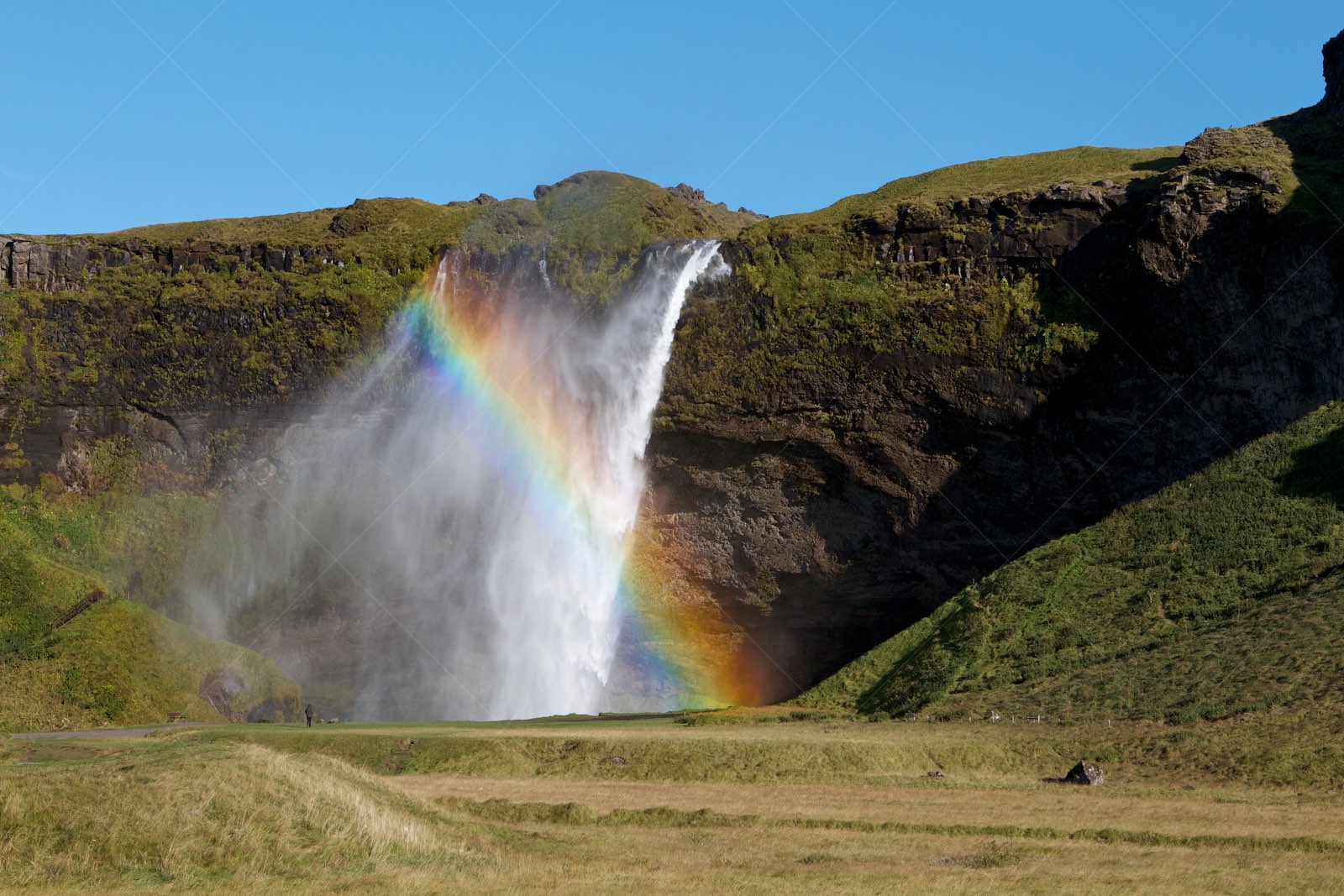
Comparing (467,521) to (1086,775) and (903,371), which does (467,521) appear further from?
(1086,775)

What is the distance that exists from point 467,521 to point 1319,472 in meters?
35.9

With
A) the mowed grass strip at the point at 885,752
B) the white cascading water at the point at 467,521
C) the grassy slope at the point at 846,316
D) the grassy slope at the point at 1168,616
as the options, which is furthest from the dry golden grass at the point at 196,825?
the grassy slope at the point at 846,316

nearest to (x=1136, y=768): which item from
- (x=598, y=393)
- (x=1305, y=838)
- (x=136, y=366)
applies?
(x=1305, y=838)

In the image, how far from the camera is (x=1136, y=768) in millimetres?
33438

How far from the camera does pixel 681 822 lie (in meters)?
26.9

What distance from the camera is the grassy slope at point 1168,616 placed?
39.6 m

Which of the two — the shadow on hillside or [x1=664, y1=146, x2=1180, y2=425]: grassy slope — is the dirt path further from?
[x1=664, y1=146, x2=1180, y2=425]: grassy slope

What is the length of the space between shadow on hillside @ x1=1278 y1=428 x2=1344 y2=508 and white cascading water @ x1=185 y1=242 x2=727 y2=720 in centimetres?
2682

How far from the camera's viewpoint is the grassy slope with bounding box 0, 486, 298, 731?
2030 inches

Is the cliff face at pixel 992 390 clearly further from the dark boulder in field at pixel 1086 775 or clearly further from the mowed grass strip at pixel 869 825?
the mowed grass strip at pixel 869 825

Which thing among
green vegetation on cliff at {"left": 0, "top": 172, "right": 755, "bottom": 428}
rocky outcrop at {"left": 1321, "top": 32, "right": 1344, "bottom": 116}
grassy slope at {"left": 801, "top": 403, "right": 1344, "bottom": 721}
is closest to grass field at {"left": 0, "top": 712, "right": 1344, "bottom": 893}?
grassy slope at {"left": 801, "top": 403, "right": 1344, "bottom": 721}

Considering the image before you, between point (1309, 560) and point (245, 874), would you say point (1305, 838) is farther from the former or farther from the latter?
point (1309, 560)

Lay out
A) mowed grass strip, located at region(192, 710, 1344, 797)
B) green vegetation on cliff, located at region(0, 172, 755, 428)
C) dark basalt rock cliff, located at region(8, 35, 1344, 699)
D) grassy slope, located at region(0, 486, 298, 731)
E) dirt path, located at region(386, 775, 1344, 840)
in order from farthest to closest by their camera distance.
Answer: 1. green vegetation on cliff, located at region(0, 172, 755, 428)
2. dark basalt rock cliff, located at region(8, 35, 1344, 699)
3. grassy slope, located at region(0, 486, 298, 731)
4. mowed grass strip, located at region(192, 710, 1344, 797)
5. dirt path, located at region(386, 775, 1344, 840)

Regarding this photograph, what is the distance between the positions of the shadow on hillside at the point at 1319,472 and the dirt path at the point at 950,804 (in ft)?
77.5
